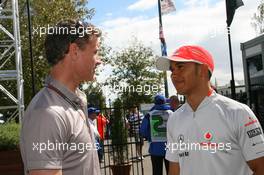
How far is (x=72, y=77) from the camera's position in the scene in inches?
91.7

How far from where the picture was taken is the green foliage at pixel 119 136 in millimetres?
10234

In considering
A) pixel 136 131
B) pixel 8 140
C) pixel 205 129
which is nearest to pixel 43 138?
pixel 205 129

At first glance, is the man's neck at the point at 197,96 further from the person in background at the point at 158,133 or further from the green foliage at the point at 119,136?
the green foliage at the point at 119,136

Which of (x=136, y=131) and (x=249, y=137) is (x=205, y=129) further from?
(x=136, y=131)

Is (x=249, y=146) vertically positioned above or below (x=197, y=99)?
below

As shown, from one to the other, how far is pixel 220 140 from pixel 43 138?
120 cm

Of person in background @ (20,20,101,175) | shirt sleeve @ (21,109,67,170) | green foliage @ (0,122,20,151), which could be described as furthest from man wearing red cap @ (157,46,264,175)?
green foliage @ (0,122,20,151)

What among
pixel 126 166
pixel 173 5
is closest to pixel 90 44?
pixel 126 166

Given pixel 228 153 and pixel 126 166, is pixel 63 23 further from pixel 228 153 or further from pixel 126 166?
pixel 126 166

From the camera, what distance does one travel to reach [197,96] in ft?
9.69

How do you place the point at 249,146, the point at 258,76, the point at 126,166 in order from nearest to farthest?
1. the point at 249,146
2. the point at 126,166
3. the point at 258,76

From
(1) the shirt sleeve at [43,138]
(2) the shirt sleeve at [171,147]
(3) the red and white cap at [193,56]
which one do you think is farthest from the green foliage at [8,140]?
(1) the shirt sleeve at [43,138]

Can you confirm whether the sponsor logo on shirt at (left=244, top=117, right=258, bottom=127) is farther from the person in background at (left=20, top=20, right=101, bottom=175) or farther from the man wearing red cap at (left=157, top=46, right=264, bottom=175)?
the person in background at (left=20, top=20, right=101, bottom=175)

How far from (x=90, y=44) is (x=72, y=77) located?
0.20 metres
